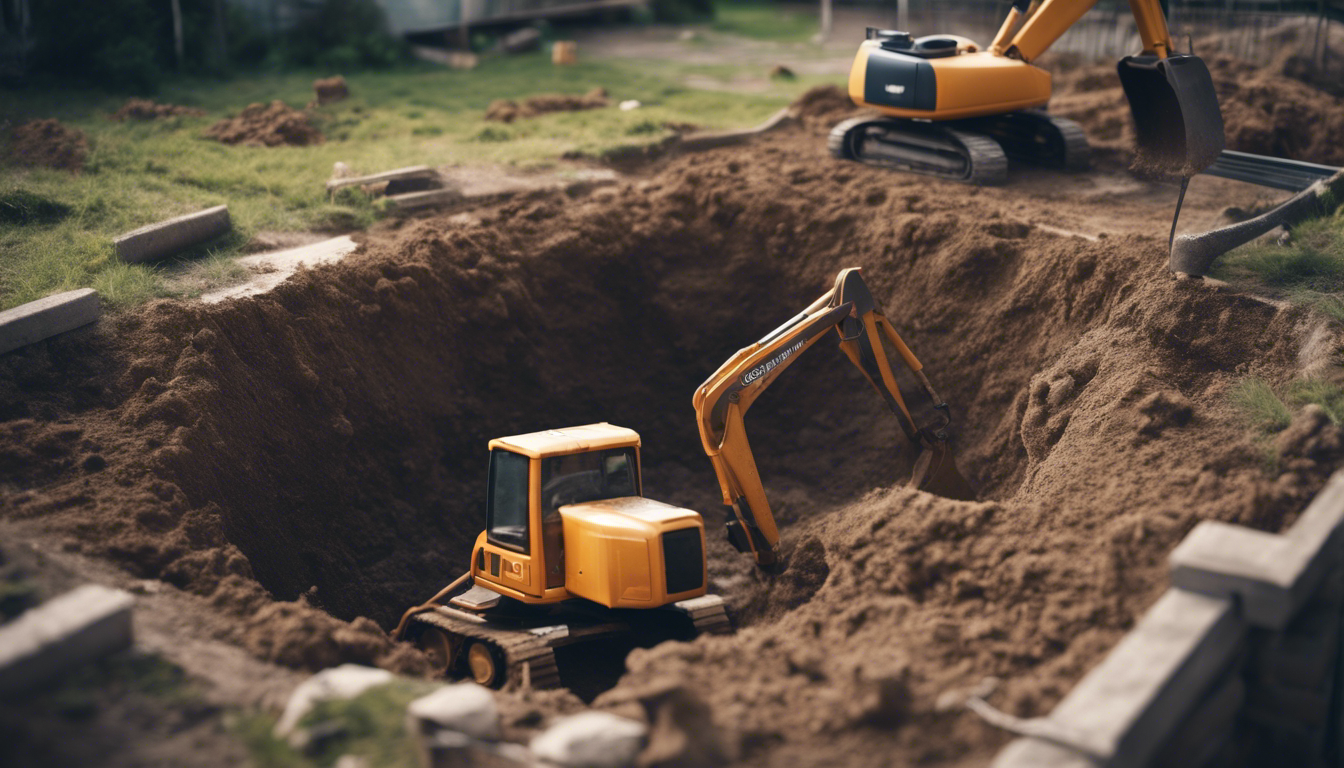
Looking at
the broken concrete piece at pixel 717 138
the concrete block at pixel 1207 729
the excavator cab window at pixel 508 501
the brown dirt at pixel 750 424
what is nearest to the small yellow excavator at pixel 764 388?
the brown dirt at pixel 750 424

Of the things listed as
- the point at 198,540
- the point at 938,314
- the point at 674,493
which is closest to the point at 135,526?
the point at 198,540

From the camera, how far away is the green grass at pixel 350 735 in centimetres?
519

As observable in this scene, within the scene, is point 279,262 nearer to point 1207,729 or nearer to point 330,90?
point 330,90

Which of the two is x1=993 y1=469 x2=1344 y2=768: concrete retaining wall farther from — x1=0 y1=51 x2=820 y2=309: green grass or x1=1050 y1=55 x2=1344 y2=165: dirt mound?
x1=1050 y1=55 x2=1344 y2=165: dirt mound

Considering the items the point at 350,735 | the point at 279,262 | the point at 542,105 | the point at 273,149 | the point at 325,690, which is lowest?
the point at 350,735

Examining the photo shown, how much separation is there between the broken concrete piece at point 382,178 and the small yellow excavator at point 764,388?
18.6 ft

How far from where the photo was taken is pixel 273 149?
14344mm

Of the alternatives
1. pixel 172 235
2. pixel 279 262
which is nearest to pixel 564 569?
pixel 279 262

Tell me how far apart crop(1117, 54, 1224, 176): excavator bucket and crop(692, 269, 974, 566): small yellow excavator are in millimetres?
2976

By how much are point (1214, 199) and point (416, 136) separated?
10289 millimetres

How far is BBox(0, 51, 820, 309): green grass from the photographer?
1040cm

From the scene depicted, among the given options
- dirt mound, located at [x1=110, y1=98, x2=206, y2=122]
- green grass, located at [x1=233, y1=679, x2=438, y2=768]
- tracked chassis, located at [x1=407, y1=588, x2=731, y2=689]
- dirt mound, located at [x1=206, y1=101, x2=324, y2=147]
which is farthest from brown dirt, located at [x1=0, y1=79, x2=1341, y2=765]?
dirt mound, located at [x1=110, y1=98, x2=206, y2=122]

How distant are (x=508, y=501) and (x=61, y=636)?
3377 mm

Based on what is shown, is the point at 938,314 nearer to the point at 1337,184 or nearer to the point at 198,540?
the point at 1337,184
